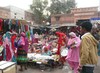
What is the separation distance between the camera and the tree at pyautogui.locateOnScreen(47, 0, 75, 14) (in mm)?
36531

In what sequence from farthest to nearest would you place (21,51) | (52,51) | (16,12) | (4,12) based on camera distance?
(16,12) < (4,12) < (52,51) < (21,51)

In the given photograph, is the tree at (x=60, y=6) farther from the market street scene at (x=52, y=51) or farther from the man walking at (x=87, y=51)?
the man walking at (x=87, y=51)

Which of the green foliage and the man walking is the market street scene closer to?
the man walking

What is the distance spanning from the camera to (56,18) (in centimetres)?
3033

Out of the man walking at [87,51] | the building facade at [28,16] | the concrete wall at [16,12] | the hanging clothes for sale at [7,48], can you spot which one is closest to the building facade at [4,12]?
the concrete wall at [16,12]

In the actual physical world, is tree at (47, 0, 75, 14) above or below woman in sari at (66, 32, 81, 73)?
above

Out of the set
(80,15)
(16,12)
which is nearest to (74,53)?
(80,15)

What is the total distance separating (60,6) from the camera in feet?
120

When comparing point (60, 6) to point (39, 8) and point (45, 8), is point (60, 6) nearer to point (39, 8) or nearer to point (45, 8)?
point (45, 8)

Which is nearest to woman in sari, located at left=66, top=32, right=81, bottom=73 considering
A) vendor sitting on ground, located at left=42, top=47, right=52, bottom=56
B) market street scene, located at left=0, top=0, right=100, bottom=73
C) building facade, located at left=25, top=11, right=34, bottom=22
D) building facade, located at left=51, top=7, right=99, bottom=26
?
market street scene, located at left=0, top=0, right=100, bottom=73

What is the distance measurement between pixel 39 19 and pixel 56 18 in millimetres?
7495

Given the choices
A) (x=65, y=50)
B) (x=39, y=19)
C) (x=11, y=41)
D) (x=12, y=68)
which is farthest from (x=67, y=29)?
(x=39, y=19)

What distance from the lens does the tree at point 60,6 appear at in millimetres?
36531

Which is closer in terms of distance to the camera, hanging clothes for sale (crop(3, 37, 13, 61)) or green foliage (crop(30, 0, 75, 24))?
hanging clothes for sale (crop(3, 37, 13, 61))
